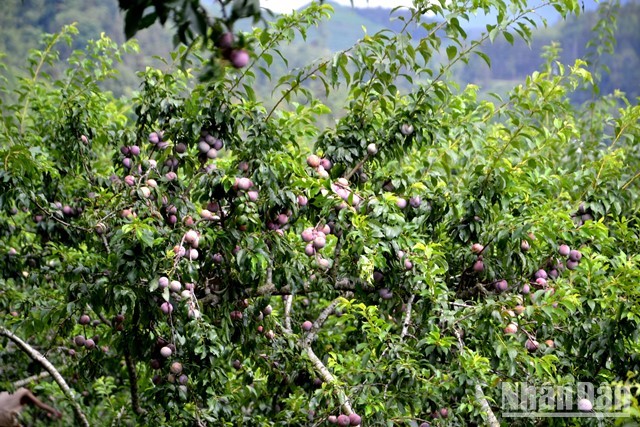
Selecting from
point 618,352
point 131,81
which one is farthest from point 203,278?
point 131,81

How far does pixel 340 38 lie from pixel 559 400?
41.8 metres

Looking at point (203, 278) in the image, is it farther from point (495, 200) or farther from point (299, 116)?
point (495, 200)

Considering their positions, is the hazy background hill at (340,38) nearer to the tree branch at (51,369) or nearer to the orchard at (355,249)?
the orchard at (355,249)

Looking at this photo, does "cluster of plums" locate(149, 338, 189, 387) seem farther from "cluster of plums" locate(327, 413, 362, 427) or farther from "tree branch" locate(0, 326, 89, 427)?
"cluster of plums" locate(327, 413, 362, 427)

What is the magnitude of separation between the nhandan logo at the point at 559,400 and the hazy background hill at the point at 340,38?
9570 millimetres

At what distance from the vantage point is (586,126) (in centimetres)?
685

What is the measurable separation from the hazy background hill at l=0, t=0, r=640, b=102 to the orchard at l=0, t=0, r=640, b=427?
899 centimetres

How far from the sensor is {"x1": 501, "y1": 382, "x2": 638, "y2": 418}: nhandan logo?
2.96m

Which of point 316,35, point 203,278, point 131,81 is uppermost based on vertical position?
point 316,35

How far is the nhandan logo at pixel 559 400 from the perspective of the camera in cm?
296

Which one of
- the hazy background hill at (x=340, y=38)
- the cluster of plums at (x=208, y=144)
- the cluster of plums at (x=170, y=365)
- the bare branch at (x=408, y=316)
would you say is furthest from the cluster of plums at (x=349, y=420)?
the hazy background hill at (x=340, y=38)

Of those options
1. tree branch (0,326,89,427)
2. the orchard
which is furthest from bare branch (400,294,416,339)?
tree branch (0,326,89,427)

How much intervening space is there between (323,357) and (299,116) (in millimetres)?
1355

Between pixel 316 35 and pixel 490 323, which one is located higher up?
pixel 316 35
